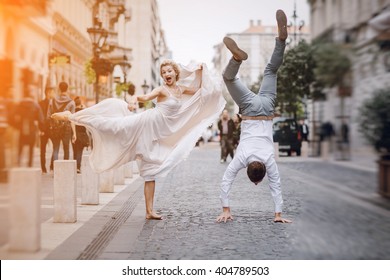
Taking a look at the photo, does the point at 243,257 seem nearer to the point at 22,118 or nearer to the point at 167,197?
the point at 22,118

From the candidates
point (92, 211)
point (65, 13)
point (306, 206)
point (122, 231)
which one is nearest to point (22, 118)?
point (306, 206)

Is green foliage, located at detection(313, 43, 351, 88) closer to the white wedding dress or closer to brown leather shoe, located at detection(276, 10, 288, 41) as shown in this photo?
brown leather shoe, located at detection(276, 10, 288, 41)

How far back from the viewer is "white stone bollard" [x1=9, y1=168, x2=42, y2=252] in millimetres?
3863

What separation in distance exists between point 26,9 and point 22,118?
51cm

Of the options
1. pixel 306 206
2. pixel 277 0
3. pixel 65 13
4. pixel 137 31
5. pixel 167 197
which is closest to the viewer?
pixel 306 206

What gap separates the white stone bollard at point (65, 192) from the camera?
6.02m

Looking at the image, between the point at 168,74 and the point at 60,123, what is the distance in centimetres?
477

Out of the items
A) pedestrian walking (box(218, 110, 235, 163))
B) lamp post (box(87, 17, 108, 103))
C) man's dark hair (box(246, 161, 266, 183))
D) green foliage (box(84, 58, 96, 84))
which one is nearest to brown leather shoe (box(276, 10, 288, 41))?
man's dark hair (box(246, 161, 266, 183))

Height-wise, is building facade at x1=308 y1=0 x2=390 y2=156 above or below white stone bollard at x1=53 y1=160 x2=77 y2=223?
above

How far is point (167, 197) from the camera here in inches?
329

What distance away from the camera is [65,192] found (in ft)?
19.9

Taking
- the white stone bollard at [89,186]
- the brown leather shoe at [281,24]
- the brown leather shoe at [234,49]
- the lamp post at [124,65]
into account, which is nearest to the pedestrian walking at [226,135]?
the lamp post at [124,65]

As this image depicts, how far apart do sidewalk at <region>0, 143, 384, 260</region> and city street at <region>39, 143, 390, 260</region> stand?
0.01 m
